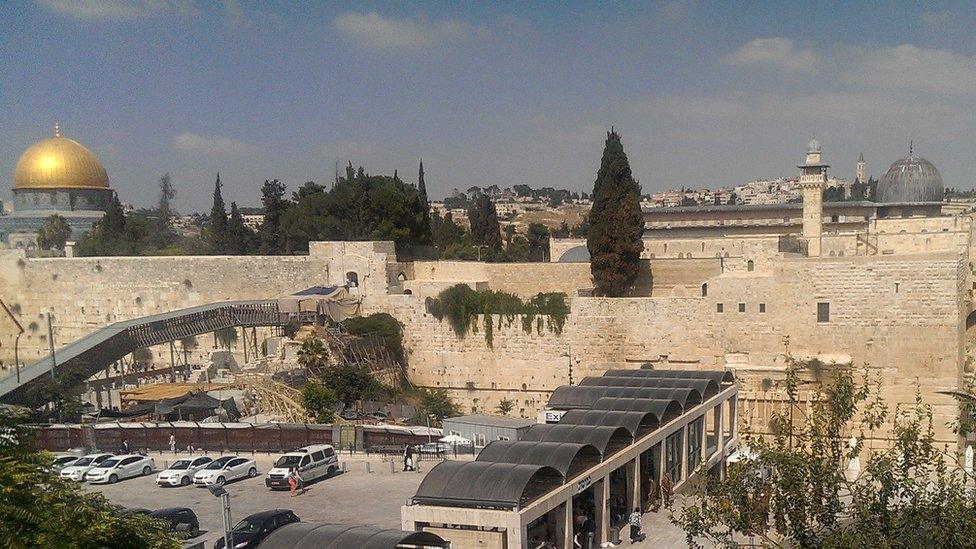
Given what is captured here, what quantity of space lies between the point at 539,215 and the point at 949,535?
323 ft

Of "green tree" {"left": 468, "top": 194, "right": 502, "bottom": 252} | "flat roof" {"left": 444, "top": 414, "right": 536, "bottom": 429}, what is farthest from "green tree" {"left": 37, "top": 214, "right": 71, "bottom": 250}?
"flat roof" {"left": 444, "top": 414, "right": 536, "bottom": 429}

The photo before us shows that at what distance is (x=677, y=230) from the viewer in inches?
1539

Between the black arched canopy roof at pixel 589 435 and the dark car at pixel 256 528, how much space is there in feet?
13.5

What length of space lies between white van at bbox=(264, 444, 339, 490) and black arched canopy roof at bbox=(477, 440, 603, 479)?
5.09 meters

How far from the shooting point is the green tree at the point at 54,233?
43156 millimetres

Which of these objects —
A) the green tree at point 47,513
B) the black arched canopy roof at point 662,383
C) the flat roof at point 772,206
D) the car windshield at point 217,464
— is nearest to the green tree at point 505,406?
the black arched canopy roof at point 662,383

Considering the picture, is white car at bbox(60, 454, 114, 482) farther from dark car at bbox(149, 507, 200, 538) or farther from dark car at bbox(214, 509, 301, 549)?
dark car at bbox(214, 509, 301, 549)

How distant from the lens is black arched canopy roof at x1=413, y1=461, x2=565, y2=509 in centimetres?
1073

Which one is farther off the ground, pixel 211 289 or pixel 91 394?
pixel 211 289

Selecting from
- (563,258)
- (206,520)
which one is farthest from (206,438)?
(563,258)

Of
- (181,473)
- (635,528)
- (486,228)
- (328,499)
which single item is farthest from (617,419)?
(486,228)

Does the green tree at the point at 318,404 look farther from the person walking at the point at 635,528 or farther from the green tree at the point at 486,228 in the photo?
the green tree at the point at 486,228

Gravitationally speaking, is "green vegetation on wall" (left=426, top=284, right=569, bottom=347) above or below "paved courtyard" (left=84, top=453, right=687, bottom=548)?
above

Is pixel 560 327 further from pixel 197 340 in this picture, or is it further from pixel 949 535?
pixel 949 535
